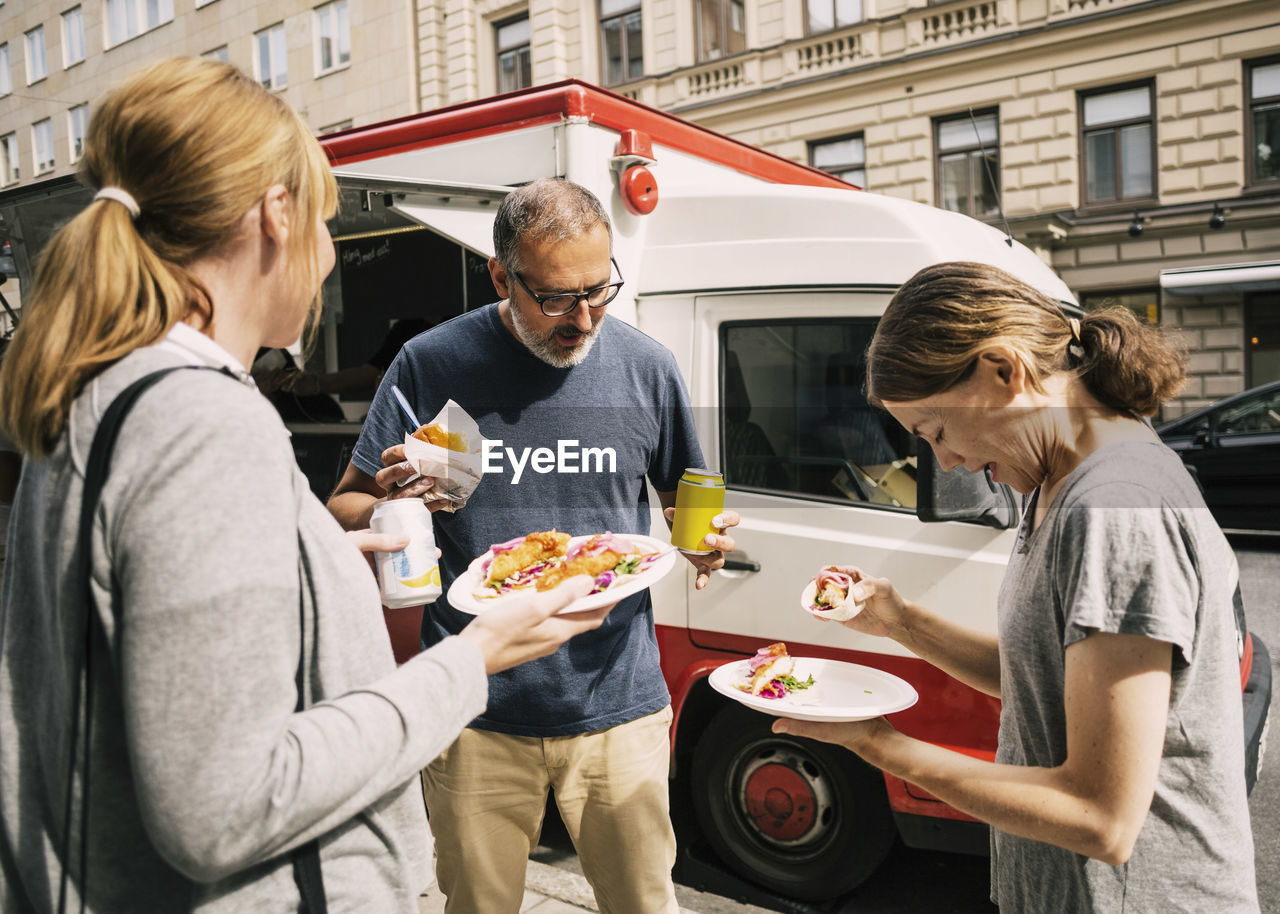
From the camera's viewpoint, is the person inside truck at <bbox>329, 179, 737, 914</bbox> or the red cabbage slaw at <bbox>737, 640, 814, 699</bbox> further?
the person inside truck at <bbox>329, 179, 737, 914</bbox>

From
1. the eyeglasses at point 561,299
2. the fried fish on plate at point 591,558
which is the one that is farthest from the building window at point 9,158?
the fried fish on plate at point 591,558

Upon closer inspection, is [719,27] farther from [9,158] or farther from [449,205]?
[9,158]

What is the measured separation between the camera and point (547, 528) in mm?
2406

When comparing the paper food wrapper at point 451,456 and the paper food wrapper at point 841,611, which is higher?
the paper food wrapper at point 451,456

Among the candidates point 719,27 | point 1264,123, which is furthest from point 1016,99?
point 719,27

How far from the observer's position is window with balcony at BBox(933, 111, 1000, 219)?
1581 centimetres

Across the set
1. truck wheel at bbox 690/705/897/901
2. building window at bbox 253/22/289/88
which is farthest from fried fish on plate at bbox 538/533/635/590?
building window at bbox 253/22/289/88

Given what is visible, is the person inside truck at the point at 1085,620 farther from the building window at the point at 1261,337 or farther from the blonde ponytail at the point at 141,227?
the building window at the point at 1261,337

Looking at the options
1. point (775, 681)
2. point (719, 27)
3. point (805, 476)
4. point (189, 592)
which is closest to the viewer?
point (189, 592)

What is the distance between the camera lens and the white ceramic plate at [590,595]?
5.35 ft

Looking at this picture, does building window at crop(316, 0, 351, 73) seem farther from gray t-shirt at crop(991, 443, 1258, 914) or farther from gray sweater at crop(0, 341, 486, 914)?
gray t-shirt at crop(991, 443, 1258, 914)

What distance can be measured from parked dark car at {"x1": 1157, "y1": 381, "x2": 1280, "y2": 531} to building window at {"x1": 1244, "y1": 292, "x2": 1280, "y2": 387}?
5.35 meters
